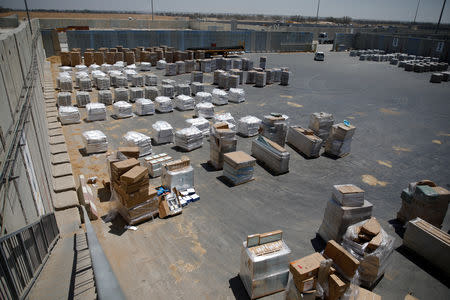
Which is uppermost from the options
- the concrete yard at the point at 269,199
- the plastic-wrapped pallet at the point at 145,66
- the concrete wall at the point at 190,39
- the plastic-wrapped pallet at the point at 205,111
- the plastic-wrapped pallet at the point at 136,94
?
the concrete wall at the point at 190,39

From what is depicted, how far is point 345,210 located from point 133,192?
5235 millimetres

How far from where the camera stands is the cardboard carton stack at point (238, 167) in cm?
946

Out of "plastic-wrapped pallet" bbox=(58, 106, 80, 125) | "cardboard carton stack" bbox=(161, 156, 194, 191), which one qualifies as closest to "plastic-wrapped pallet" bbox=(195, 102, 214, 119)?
"plastic-wrapped pallet" bbox=(58, 106, 80, 125)

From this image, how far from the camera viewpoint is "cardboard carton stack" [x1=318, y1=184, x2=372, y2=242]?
22.3ft

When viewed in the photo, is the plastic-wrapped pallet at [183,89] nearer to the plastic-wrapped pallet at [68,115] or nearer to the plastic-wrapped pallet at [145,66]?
the plastic-wrapped pallet at [68,115]

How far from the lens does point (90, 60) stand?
26109 mm

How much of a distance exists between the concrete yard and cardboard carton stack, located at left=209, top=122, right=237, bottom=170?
0.44 metres

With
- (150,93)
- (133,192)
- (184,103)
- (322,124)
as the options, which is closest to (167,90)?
(150,93)

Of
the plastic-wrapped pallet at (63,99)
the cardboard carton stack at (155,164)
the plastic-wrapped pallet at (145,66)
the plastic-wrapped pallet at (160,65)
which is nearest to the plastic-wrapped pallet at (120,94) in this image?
the plastic-wrapped pallet at (63,99)

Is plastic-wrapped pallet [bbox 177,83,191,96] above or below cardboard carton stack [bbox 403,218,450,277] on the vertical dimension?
above

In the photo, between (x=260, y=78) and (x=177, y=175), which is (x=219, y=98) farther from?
(x=177, y=175)

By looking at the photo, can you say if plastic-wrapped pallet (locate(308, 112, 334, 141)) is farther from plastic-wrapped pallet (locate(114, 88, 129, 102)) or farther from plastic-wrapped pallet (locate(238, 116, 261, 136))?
plastic-wrapped pallet (locate(114, 88, 129, 102))

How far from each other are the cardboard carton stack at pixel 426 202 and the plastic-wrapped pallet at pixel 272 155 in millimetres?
3802

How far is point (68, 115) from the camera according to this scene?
1383 cm
